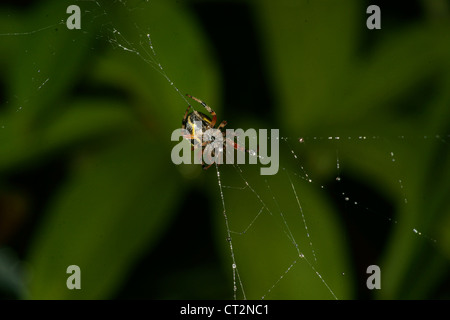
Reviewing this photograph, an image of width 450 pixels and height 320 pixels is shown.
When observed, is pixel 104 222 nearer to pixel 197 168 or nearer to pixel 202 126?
pixel 197 168

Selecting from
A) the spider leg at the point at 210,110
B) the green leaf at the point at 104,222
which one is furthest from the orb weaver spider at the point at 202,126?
the green leaf at the point at 104,222

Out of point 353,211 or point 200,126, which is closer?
point 353,211

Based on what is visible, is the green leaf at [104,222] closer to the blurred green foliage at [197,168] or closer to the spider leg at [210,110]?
the blurred green foliage at [197,168]

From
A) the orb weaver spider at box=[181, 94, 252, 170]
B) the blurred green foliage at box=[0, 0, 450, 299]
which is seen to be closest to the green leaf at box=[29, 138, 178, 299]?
the blurred green foliage at box=[0, 0, 450, 299]

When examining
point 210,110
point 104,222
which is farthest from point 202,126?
point 104,222

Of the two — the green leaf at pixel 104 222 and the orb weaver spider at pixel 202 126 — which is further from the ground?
the orb weaver spider at pixel 202 126

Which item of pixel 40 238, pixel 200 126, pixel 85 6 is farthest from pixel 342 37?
pixel 40 238

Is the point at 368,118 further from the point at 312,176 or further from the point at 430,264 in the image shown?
the point at 430,264
